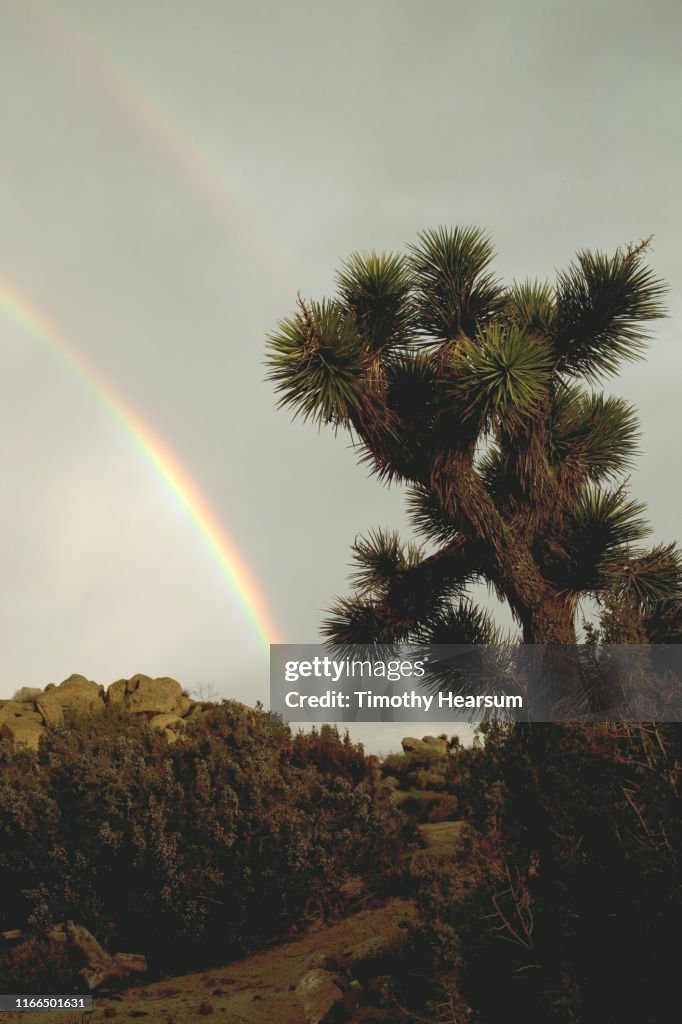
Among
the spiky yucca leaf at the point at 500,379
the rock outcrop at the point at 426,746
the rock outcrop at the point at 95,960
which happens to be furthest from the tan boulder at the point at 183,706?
the spiky yucca leaf at the point at 500,379

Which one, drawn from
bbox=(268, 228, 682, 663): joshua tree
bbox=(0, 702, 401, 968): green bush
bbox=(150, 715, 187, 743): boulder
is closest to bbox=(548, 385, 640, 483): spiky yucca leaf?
bbox=(268, 228, 682, 663): joshua tree

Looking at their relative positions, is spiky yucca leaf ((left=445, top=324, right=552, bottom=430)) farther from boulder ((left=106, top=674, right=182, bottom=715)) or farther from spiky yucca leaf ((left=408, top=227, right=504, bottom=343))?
boulder ((left=106, top=674, right=182, bottom=715))

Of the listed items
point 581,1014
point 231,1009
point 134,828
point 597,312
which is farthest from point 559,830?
point 597,312

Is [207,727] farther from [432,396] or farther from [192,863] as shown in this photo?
[432,396]

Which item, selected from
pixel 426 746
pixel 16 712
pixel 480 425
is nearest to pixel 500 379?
pixel 480 425

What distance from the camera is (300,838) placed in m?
11.1

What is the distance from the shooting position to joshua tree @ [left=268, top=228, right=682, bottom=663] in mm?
11539

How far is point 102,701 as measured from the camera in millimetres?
23297

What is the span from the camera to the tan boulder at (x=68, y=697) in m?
23.1

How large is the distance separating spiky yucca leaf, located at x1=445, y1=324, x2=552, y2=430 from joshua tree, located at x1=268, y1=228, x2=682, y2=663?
0.9 inches

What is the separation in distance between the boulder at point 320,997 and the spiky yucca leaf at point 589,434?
7750 millimetres

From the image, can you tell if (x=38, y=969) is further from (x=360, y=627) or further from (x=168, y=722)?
(x=168, y=722)

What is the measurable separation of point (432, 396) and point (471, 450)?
1283 mm

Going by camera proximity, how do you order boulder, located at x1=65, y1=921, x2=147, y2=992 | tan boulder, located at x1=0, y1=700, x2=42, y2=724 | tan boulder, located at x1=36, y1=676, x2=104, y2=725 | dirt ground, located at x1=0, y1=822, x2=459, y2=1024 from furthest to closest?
tan boulder, located at x1=36, y1=676, x2=104, y2=725 → tan boulder, located at x1=0, y1=700, x2=42, y2=724 → boulder, located at x1=65, y1=921, x2=147, y2=992 → dirt ground, located at x1=0, y1=822, x2=459, y2=1024
